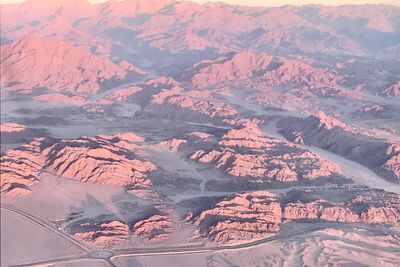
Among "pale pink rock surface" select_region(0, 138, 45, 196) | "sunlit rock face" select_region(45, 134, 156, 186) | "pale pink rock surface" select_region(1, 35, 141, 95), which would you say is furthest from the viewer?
"pale pink rock surface" select_region(1, 35, 141, 95)

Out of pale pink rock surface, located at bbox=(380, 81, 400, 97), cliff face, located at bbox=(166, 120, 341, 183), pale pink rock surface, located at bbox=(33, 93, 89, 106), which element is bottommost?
pale pink rock surface, located at bbox=(33, 93, 89, 106)

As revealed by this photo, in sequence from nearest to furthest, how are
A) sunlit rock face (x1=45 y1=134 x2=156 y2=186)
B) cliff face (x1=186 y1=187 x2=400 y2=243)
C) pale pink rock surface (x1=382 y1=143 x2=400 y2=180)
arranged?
1. cliff face (x1=186 y1=187 x2=400 y2=243)
2. sunlit rock face (x1=45 y1=134 x2=156 y2=186)
3. pale pink rock surface (x1=382 y1=143 x2=400 y2=180)

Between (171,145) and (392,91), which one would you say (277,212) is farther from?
(392,91)

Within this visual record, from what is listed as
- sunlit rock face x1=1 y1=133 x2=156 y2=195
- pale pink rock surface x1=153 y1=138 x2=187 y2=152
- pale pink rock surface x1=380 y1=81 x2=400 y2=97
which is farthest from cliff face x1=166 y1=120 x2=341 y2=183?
pale pink rock surface x1=380 y1=81 x2=400 y2=97

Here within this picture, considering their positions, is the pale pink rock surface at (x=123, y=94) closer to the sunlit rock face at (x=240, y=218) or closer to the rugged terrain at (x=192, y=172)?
the rugged terrain at (x=192, y=172)

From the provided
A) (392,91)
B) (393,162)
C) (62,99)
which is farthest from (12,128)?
(392,91)

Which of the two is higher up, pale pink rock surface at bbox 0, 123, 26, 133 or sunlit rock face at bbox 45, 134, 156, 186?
sunlit rock face at bbox 45, 134, 156, 186

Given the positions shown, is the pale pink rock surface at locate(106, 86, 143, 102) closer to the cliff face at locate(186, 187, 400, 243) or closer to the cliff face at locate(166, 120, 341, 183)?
the cliff face at locate(166, 120, 341, 183)

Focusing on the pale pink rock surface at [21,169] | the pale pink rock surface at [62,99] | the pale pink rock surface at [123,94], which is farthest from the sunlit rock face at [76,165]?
the pale pink rock surface at [123,94]
